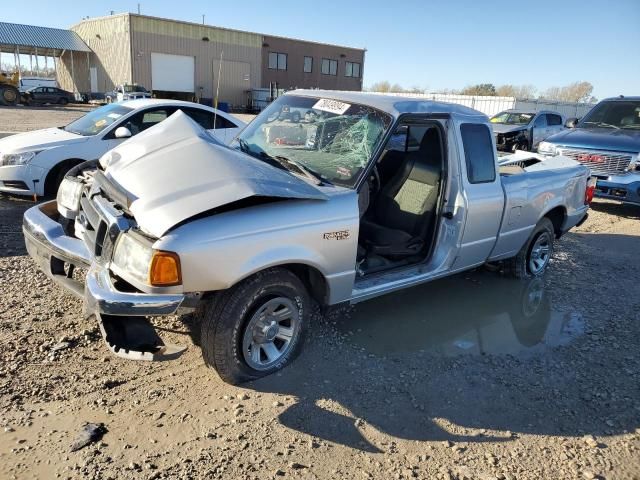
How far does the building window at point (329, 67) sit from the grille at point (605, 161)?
165 feet

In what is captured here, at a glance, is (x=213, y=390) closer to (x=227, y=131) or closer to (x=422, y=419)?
(x=422, y=419)

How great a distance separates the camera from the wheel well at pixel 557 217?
232 inches

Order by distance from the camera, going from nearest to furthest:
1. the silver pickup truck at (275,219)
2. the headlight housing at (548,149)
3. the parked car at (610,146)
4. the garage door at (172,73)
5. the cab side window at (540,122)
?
the silver pickup truck at (275,219) < the parked car at (610,146) < the headlight housing at (548,149) < the cab side window at (540,122) < the garage door at (172,73)

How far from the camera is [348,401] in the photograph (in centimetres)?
335

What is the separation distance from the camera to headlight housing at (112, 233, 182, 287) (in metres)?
2.79

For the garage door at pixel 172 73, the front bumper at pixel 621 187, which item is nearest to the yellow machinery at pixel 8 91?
the garage door at pixel 172 73

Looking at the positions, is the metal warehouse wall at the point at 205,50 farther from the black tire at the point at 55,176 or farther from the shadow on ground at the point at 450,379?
the shadow on ground at the point at 450,379

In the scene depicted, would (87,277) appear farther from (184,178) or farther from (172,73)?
(172,73)

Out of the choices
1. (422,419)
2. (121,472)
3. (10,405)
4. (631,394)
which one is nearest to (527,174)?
(631,394)

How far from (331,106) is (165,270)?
2.17 meters

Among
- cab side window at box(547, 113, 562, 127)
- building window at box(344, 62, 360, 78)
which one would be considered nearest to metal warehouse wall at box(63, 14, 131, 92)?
building window at box(344, 62, 360, 78)

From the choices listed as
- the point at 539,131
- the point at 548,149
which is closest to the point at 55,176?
the point at 548,149

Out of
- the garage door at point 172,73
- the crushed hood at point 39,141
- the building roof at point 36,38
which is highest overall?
the building roof at point 36,38

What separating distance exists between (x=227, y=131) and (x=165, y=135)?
4597 mm
